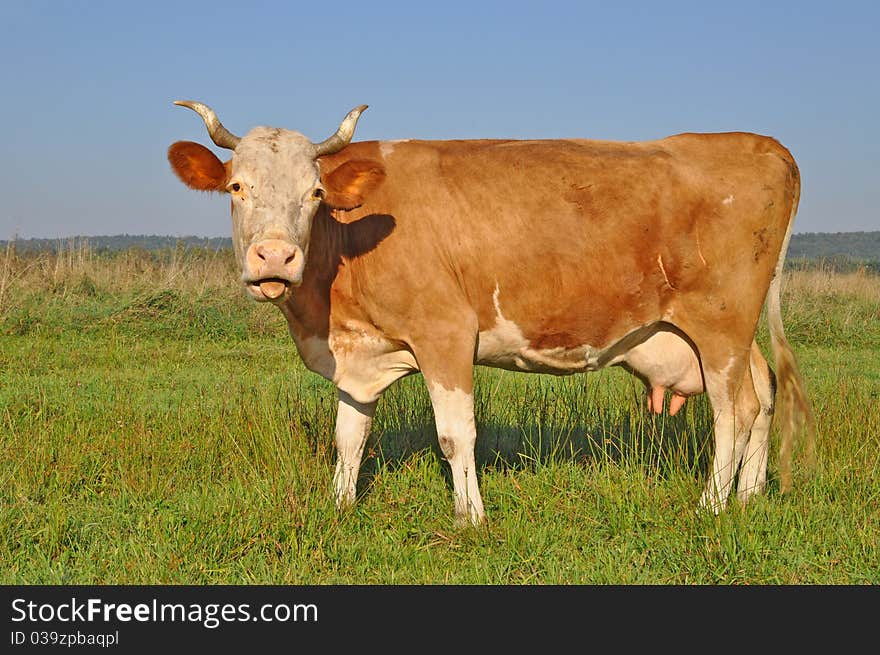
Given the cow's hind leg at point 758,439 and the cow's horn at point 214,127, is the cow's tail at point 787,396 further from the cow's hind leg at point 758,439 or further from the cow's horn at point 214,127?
the cow's horn at point 214,127

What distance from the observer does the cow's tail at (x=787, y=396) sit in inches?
242

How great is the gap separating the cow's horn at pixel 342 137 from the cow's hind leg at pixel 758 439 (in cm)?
325

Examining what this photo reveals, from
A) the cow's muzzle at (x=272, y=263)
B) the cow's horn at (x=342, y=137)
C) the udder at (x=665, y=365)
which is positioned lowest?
the udder at (x=665, y=365)

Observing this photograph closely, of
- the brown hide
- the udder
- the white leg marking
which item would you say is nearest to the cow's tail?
the brown hide

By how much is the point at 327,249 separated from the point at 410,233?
53 centimetres

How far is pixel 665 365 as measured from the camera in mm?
5930

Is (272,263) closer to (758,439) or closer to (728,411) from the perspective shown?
(728,411)

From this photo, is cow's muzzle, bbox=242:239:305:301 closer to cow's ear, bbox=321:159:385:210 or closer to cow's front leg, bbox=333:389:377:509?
cow's ear, bbox=321:159:385:210

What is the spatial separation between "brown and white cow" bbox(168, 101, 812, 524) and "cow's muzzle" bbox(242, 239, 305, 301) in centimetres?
53

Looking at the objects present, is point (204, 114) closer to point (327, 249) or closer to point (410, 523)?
point (327, 249)

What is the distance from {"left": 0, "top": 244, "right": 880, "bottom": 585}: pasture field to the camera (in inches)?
183

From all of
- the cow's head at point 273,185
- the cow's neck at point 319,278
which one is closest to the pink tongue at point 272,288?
the cow's head at point 273,185

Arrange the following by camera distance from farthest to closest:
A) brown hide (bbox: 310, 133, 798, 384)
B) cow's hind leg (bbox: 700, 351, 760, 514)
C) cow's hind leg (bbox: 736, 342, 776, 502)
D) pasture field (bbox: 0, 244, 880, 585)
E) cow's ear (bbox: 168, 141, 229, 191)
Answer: cow's hind leg (bbox: 736, 342, 776, 502) < cow's hind leg (bbox: 700, 351, 760, 514) < brown hide (bbox: 310, 133, 798, 384) < cow's ear (bbox: 168, 141, 229, 191) < pasture field (bbox: 0, 244, 880, 585)

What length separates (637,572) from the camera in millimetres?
4609
